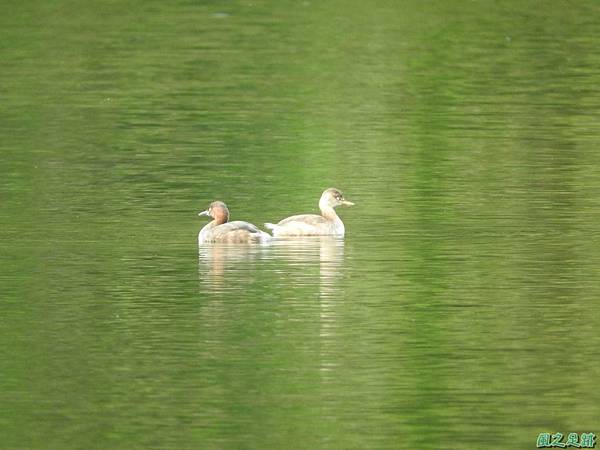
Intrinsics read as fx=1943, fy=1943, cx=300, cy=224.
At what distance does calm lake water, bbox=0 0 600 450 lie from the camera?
10.8 metres

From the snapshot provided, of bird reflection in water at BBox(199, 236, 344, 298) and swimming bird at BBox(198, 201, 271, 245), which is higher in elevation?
swimming bird at BBox(198, 201, 271, 245)

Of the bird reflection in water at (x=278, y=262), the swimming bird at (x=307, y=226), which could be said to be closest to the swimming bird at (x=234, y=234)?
the bird reflection in water at (x=278, y=262)

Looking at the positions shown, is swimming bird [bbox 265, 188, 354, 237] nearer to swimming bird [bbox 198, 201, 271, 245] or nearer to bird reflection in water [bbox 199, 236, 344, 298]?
bird reflection in water [bbox 199, 236, 344, 298]

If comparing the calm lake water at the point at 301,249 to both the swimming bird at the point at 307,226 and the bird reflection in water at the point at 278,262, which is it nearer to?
the bird reflection in water at the point at 278,262

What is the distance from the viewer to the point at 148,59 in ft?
98.5

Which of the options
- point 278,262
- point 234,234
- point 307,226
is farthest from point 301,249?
point 278,262

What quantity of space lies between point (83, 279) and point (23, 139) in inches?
323

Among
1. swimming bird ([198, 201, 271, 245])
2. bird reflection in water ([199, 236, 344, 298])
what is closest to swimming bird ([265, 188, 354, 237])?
bird reflection in water ([199, 236, 344, 298])

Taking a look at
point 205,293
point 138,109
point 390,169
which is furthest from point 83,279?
point 138,109

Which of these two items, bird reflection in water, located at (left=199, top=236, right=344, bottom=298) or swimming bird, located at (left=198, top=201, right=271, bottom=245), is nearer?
bird reflection in water, located at (left=199, top=236, right=344, bottom=298)

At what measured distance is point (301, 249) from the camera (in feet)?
51.9

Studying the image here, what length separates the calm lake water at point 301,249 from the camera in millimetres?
10758

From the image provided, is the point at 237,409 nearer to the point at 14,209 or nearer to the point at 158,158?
the point at 14,209

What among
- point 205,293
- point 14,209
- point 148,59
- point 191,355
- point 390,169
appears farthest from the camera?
point 148,59
